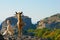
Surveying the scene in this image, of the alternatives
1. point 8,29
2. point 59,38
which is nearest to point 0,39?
point 8,29

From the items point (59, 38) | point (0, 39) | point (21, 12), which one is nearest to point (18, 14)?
point (21, 12)

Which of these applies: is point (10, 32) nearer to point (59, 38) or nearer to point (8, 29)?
point (8, 29)

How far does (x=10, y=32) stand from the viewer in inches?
872

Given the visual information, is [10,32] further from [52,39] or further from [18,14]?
[52,39]

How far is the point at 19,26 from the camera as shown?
72.4ft

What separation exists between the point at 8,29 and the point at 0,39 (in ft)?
14.2

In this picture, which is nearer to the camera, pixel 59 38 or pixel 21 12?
pixel 21 12

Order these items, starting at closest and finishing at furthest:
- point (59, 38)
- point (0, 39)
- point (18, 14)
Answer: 1. point (18, 14)
2. point (0, 39)
3. point (59, 38)

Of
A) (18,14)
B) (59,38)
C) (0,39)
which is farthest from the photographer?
(59,38)

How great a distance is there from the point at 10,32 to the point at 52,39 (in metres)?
79.1

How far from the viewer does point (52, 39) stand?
101 m

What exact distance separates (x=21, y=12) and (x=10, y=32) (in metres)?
1.56

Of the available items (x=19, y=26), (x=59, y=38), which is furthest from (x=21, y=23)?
(x=59, y=38)

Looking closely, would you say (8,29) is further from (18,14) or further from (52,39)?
(52,39)
